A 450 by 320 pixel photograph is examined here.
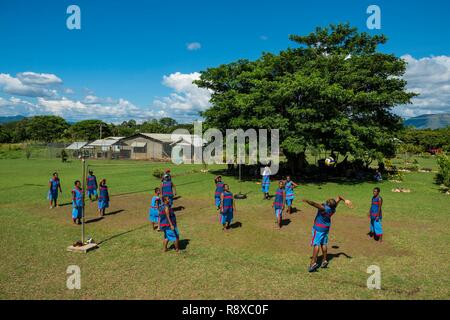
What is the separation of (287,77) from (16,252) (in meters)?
21.4

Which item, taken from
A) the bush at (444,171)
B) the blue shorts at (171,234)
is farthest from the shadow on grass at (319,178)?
the blue shorts at (171,234)

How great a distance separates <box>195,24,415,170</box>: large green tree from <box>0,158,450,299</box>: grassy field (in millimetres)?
8021

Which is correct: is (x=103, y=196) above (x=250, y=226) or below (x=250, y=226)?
above

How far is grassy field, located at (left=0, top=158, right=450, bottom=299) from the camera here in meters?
7.70

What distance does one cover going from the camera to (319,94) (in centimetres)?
2402

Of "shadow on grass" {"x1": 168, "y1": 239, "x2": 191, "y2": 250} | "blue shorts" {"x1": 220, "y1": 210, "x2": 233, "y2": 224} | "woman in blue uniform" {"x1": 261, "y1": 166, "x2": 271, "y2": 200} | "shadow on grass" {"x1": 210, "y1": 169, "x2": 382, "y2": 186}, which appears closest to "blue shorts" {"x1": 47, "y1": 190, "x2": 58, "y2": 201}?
"shadow on grass" {"x1": 168, "y1": 239, "x2": 191, "y2": 250}

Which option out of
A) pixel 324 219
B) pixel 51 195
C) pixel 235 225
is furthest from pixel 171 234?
pixel 51 195

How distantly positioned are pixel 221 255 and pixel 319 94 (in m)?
17.2

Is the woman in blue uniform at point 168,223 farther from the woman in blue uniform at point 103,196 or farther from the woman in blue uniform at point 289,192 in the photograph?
the woman in blue uniform at point 289,192

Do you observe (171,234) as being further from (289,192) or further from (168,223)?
(289,192)

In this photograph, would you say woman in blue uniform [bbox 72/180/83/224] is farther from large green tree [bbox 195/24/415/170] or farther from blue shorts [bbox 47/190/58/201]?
large green tree [bbox 195/24/415/170]
